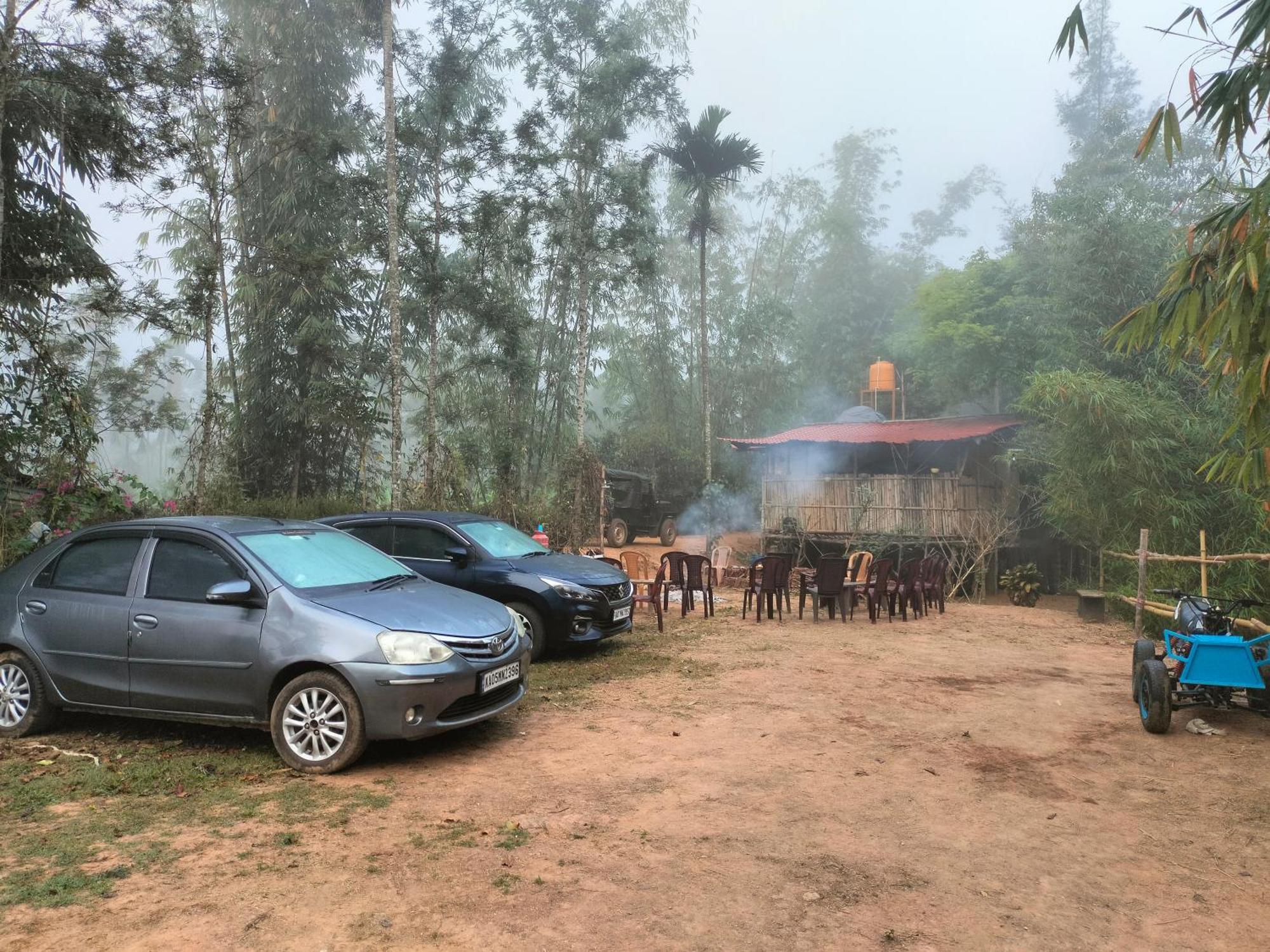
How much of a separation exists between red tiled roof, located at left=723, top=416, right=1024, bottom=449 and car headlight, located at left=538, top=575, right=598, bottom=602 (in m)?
10.3

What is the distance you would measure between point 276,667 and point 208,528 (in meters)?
1.07

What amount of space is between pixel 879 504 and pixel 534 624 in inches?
412

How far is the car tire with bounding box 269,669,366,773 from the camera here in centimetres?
425

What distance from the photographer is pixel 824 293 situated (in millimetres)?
32312

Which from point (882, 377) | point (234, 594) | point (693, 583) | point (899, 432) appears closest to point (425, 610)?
point (234, 594)

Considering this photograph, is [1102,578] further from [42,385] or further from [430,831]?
[42,385]

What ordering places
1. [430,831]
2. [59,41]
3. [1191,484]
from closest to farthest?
[430,831] → [59,41] → [1191,484]

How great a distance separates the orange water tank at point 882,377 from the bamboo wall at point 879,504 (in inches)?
306

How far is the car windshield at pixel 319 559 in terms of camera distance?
Result: 15.7ft

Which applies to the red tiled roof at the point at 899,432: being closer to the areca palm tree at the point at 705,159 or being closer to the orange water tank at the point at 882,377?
the areca palm tree at the point at 705,159

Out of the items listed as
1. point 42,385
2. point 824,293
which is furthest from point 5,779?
point 824,293

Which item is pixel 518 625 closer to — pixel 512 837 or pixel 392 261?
pixel 512 837

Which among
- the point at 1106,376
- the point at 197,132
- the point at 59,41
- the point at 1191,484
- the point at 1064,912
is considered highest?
the point at 197,132

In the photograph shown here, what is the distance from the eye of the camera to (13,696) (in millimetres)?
4895
